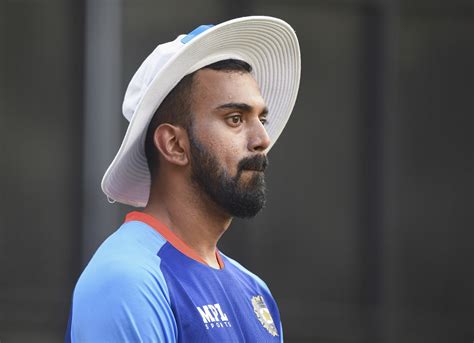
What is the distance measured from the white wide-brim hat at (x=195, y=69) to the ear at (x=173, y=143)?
60 mm

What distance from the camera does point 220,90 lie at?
9.40 feet

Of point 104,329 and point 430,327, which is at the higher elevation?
point 104,329

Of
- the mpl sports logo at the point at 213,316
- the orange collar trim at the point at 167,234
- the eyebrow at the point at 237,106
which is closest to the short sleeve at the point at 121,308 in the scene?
the mpl sports logo at the point at 213,316

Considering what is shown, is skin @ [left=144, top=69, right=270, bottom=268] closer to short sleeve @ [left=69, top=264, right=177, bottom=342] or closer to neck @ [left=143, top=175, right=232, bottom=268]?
neck @ [left=143, top=175, right=232, bottom=268]

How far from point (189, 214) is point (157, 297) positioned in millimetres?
433

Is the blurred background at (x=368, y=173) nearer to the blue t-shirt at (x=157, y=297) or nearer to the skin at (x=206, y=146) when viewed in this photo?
the skin at (x=206, y=146)

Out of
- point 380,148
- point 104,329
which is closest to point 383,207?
point 380,148

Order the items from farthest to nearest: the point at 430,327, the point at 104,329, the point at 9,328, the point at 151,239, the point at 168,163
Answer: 1. the point at 430,327
2. the point at 9,328
3. the point at 168,163
4. the point at 151,239
5. the point at 104,329

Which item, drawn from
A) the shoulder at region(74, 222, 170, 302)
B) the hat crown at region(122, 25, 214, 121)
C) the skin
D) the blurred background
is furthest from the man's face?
the blurred background

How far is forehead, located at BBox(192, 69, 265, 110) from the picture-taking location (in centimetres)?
284

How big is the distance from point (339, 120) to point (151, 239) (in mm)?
5101

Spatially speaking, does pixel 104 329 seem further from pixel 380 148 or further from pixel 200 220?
pixel 380 148

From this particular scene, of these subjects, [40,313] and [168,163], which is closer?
[168,163]

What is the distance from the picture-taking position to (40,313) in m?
6.98
